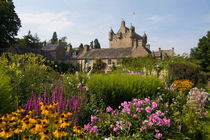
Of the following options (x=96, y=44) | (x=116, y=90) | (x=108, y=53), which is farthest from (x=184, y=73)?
(x=96, y=44)

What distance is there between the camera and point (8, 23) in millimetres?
29750

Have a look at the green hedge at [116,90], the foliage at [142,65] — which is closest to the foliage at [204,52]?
the foliage at [142,65]

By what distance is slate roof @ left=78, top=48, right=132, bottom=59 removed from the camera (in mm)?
39625

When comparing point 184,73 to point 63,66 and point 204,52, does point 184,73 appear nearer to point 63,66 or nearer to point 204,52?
point 63,66

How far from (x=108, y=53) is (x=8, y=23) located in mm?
22847

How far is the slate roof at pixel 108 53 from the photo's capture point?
130 feet

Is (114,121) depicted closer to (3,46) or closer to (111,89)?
(111,89)

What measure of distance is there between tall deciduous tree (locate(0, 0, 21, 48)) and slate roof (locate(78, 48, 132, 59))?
1824cm

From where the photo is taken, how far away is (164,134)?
10.9 ft

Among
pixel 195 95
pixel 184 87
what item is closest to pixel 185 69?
pixel 184 87

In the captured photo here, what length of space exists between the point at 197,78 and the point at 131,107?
8630 mm

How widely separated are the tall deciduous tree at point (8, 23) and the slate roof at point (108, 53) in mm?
18241

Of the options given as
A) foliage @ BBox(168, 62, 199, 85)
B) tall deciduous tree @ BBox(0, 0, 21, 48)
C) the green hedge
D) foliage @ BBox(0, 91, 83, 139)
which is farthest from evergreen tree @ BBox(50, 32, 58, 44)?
foliage @ BBox(0, 91, 83, 139)

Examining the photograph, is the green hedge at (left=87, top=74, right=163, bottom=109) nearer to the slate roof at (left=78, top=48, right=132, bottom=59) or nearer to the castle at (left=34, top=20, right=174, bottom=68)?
the castle at (left=34, top=20, right=174, bottom=68)
